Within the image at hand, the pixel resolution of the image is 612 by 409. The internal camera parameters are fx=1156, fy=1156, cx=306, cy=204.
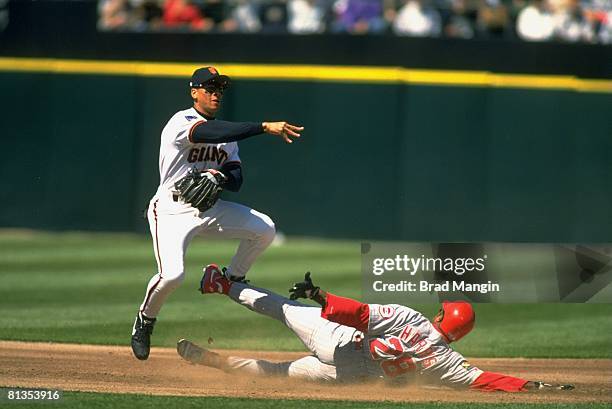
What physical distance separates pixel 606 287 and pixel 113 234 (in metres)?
8.27

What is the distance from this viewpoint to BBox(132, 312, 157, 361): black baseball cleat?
7.87 m

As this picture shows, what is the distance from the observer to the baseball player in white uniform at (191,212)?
774 cm

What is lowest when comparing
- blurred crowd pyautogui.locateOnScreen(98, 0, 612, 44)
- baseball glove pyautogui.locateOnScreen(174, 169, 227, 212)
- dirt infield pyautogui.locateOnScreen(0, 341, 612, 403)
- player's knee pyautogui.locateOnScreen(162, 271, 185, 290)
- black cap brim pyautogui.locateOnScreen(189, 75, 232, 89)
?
dirt infield pyautogui.locateOnScreen(0, 341, 612, 403)

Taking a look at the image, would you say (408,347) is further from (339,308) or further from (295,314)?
(295,314)

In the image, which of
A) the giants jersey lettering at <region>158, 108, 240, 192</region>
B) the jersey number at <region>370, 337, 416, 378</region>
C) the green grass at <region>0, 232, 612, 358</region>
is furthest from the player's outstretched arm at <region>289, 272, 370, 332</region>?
the green grass at <region>0, 232, 612, 358</region>

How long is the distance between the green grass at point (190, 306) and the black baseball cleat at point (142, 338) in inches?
65.4

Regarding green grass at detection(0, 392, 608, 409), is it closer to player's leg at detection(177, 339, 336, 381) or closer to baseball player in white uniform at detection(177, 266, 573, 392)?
baseball player in white uniform at detection(177, 266, 573, 392)

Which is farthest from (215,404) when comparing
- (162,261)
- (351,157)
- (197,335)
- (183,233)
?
(351,157)

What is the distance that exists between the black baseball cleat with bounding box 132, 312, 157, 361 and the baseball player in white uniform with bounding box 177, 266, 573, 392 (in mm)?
821

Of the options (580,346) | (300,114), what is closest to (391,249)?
(580,346)

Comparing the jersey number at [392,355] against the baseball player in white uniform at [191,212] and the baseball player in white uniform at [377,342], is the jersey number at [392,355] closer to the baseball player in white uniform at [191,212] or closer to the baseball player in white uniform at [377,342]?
the baseball player in white uniform at [377,342]

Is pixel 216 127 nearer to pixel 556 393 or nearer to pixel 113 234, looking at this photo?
pixel 556 393

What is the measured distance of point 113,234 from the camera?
15867mm

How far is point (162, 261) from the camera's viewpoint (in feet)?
25.5
